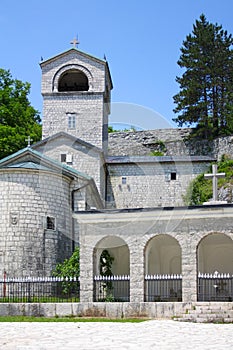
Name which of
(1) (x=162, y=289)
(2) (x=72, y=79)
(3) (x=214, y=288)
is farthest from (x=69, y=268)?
(2) (x=72, y=79)

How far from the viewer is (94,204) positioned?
28891mm

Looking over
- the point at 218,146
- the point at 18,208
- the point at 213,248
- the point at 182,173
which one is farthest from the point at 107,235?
the point at 218,146

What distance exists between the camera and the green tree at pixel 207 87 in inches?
1805

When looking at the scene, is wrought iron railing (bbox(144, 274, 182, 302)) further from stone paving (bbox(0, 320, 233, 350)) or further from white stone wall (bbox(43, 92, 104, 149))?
white stone wall (bbox(43, 92, 104, 149))

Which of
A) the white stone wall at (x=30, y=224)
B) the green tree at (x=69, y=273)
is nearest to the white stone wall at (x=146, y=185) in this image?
the white stone wall at (x=30, y=224)

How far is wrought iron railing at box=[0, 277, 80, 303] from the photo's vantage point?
63.3 ft

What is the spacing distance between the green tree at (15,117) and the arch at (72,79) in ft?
14.1

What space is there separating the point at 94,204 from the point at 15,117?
51.7 feet

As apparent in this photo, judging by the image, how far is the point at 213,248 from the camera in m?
21.1

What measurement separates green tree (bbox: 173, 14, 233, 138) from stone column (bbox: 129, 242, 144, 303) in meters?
28.0

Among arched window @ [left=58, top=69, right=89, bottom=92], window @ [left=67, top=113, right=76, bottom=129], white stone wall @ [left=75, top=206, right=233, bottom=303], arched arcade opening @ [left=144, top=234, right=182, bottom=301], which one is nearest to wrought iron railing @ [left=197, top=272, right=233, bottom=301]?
white stone wall @ [left=75, top=206, right=233, bottom=303]

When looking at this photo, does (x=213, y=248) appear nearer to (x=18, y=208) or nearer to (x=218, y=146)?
(x=18, y=208)

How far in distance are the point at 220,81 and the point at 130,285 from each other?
3080cm

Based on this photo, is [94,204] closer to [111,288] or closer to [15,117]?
[111,288]
